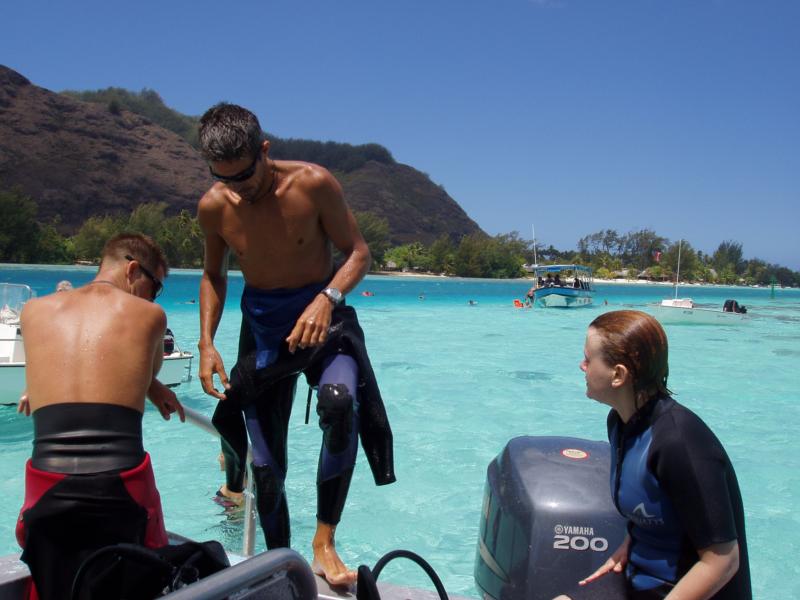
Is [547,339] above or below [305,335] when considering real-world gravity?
below

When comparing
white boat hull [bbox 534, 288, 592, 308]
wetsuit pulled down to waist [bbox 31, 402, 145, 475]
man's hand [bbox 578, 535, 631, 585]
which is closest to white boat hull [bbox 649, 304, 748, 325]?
white boat hull [bbox 534, 288, 592, 308]

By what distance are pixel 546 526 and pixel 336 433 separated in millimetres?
852

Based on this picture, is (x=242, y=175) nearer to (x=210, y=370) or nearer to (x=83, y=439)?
(x=210, y=370)

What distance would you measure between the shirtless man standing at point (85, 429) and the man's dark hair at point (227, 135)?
2.24 feet

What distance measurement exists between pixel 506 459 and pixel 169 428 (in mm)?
6125

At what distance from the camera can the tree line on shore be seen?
60341mm

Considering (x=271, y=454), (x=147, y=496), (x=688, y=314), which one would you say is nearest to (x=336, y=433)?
(x=271, y=454)

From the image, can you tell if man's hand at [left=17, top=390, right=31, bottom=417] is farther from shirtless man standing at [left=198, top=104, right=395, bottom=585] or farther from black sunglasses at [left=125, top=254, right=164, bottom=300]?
shirtless man standing at [left=198, top=104, right=395, bottom=585]

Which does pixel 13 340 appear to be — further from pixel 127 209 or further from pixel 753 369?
pixel 127 209

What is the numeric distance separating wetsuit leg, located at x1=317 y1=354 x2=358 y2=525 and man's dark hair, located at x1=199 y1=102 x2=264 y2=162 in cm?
89

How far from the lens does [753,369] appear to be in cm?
1469

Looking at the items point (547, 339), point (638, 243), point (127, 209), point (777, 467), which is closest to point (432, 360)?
point (547, 339)

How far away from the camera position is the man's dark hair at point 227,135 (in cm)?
253

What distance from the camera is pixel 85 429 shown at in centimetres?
187
